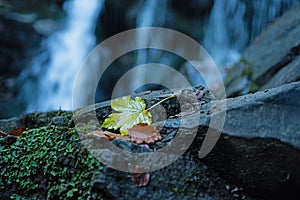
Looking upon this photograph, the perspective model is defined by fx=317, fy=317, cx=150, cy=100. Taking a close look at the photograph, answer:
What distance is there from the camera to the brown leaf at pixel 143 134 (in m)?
1.63

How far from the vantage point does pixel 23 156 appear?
5.60ft

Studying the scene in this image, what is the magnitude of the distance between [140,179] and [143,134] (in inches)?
10.5

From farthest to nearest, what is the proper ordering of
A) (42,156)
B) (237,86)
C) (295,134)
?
(237,86)
(42,156)
(295,134)

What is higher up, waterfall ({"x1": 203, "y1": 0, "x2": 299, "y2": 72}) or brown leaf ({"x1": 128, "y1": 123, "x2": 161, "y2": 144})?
waterfall ({"x1": 203, "y1": 0, "x2": 299, "y2": 72})

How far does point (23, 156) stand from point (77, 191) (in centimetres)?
40

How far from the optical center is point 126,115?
184 cm

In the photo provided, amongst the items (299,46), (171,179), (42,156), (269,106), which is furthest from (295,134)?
(299,46)

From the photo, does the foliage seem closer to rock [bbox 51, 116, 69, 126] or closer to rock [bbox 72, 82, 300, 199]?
rock [bbox 72, 82, 300, 199]

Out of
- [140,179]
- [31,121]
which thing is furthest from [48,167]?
[31,121]

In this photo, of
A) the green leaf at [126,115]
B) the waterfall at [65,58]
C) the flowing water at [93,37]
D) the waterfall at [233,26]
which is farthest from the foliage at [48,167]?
the waterfall at [233,26]

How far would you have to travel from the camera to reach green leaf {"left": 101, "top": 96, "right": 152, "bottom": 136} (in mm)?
1789

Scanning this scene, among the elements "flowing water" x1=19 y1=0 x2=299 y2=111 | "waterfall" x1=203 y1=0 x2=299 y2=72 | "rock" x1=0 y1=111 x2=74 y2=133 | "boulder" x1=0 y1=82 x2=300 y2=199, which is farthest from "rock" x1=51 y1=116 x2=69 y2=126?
"waterfall" x1=203 y1=0 x2=299 y2=72

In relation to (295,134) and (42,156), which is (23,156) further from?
(295,134)

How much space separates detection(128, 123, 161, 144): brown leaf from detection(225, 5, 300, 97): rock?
9.21 feet
